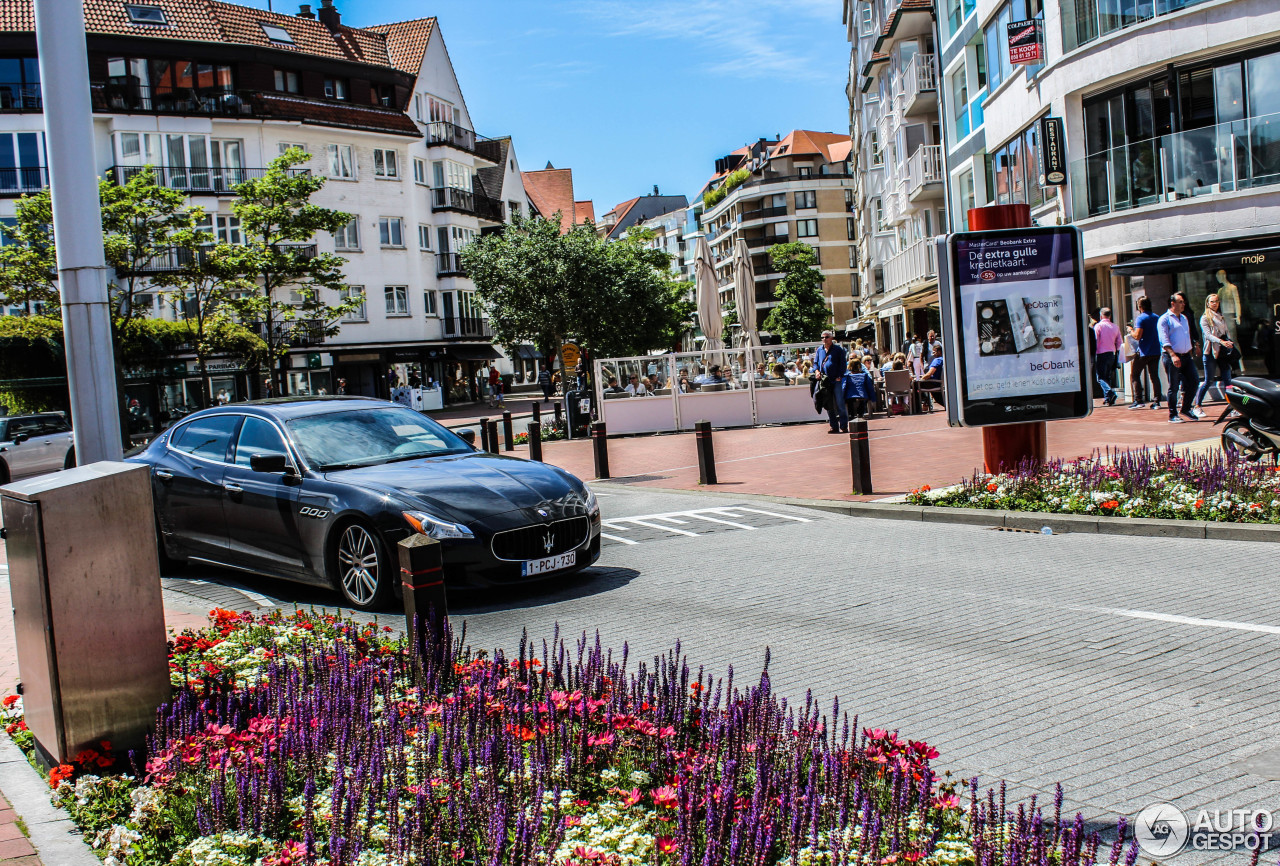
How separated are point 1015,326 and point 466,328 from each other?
49940 millimetres

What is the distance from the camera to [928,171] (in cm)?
4066

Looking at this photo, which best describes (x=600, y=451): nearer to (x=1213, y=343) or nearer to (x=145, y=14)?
(x=1213, y=343)

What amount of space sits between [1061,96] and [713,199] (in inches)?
3777

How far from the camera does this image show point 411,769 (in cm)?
389

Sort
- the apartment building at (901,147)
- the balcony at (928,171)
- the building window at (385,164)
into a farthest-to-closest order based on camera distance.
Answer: the building window at (385,164)
the apartment building at (901,147)
the balcony at (928,171)

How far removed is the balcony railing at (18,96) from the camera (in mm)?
44562

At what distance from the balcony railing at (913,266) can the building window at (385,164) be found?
941 inches

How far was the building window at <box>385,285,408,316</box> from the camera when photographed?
54.9 metres

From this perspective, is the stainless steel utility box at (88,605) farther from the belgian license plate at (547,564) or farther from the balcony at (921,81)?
the balcony at (921,81)

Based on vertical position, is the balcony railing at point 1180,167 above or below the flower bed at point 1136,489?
above

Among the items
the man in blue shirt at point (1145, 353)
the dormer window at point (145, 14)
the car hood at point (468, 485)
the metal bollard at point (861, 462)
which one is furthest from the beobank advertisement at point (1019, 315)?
the dormer window at point (145, 14)

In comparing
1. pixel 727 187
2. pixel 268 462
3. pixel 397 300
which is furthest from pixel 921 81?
pixel 727 187

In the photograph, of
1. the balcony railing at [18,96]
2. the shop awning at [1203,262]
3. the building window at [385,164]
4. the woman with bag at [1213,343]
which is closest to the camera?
the woman with bag at [1213,343]

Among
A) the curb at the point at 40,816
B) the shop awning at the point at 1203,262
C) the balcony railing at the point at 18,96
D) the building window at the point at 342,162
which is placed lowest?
the curb at the point at 40,816
